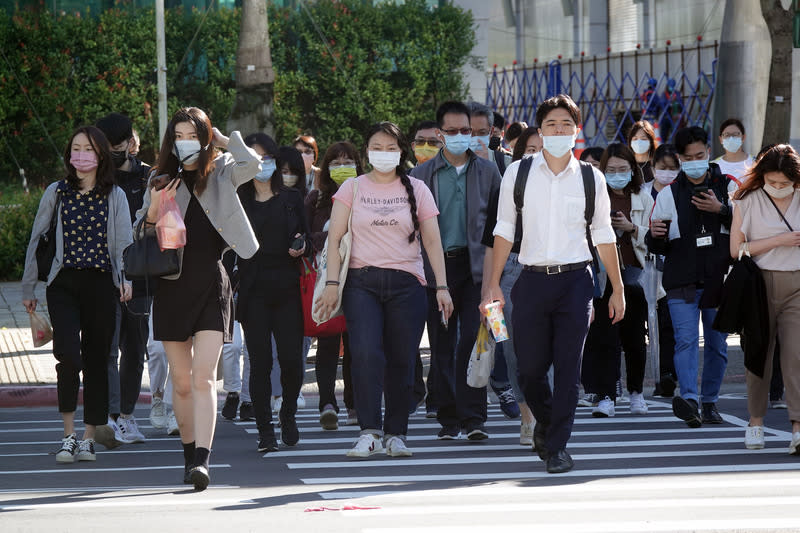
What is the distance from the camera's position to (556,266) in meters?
8.05

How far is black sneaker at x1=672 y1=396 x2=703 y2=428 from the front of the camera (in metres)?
10.2

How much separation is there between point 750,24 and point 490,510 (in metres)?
11.4

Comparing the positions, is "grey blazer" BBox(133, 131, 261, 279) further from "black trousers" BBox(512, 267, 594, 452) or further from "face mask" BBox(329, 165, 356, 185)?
"face mask" BBox(329, 165, 356, 185)

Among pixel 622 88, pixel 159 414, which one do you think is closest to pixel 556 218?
pixel 159 414

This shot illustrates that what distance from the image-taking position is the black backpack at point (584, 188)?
8.11 m

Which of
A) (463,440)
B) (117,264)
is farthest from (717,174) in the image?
(117,264)

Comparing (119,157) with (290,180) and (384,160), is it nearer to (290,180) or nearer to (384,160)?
(290,180)

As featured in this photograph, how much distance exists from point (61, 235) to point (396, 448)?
2.59 m

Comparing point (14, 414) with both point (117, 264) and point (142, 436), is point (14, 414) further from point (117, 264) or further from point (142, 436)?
point (117, 264)

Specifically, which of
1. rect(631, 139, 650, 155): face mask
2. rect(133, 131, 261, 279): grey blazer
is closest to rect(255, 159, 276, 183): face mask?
rect(133, 131, 261, 279): grey blazer

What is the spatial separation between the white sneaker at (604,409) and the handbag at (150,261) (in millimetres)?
4410

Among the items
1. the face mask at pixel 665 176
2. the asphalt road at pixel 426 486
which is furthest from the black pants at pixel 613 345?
the face mask at pixel 665 176

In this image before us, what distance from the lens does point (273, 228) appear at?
31.3 feet

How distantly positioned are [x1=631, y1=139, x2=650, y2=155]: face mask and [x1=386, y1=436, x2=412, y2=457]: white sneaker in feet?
16.8
